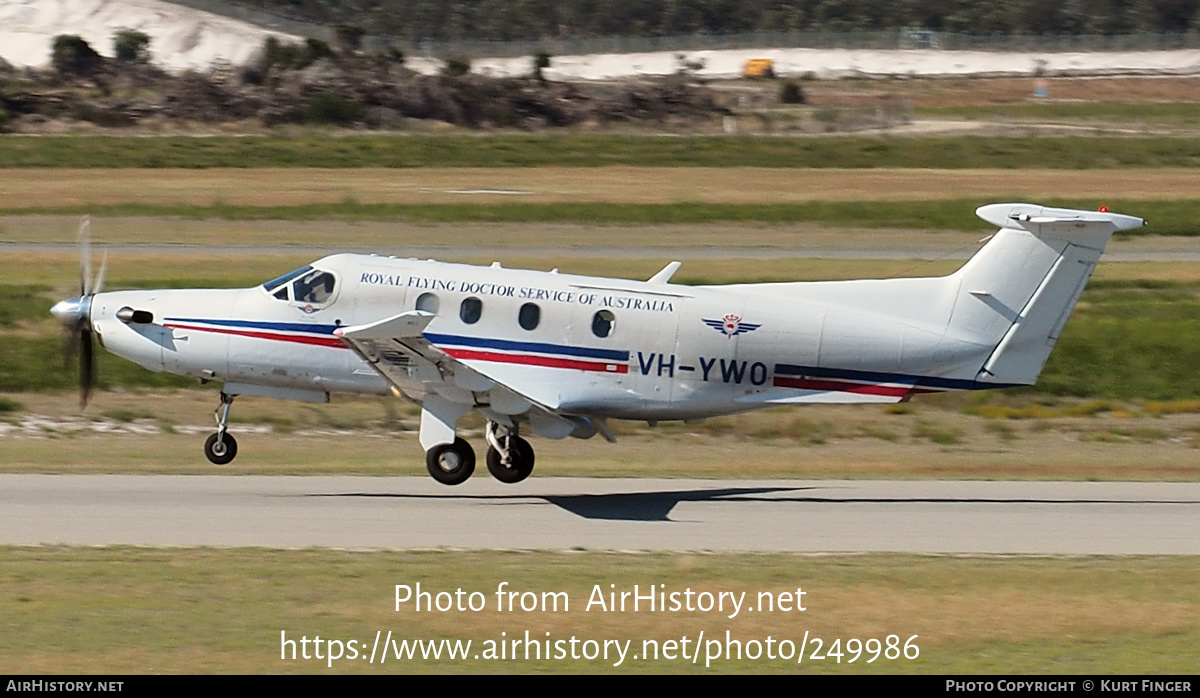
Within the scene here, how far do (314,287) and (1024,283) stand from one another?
833 centimetres

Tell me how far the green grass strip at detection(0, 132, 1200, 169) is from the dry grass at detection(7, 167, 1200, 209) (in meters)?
1.17

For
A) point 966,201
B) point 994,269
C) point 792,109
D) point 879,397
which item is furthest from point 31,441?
point 792,109

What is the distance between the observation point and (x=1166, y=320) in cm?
3183

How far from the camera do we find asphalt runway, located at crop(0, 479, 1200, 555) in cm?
1573

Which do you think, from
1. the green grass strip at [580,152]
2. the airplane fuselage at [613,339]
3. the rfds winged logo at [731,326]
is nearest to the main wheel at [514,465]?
the airplane fuselage at [613,339]

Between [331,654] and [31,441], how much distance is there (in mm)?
13490

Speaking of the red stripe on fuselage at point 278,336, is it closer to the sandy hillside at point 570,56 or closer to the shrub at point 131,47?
the sandy hillside at point 570,56

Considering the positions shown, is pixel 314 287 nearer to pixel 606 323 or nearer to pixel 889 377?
pixel 606 323

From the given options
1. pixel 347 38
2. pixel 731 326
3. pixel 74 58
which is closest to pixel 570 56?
pixel 347 38

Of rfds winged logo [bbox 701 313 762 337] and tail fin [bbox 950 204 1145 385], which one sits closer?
tail fin [bbox 950 204 1145 385]

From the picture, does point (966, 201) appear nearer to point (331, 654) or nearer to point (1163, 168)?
point (1163, 168)

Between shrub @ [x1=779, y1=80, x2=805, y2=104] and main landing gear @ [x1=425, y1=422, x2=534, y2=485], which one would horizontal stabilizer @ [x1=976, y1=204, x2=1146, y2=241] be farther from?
shrub @ [x1=779, y1=80, x2=805, y2=104]

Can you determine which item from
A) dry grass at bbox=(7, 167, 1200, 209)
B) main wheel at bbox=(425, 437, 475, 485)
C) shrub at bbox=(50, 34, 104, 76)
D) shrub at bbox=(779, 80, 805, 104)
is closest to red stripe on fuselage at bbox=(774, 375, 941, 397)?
main wheel at bbox=(425, 437, 475, 485)

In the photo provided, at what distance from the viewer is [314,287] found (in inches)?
753
